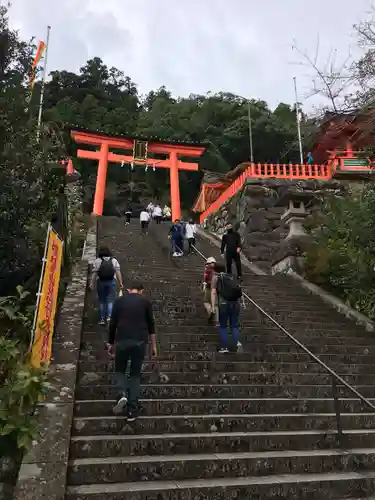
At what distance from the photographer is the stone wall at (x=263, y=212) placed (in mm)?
16844

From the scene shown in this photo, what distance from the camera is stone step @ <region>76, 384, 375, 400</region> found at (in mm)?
4977

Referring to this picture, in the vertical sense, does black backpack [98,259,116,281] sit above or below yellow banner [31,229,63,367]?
above

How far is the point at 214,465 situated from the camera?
3.95 meters

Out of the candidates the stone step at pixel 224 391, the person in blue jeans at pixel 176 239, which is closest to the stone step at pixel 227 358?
the stone step at pixel 224 391

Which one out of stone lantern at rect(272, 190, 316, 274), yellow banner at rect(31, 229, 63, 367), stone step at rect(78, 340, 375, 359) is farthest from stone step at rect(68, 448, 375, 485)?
stone lantern at rect(272, 190, 316, 274)

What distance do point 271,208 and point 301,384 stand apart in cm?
1292

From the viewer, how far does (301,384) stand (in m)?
5.86

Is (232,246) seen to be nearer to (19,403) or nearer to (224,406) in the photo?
(224,406)

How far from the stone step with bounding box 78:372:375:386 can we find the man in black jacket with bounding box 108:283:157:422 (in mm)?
765

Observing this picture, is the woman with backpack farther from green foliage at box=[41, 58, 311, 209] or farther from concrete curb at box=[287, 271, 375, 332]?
green foliage at box=[41, 58, 311, 209]

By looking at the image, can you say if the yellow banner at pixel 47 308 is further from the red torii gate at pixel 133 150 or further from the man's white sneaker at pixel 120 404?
the red torii gate at pixel 133 150

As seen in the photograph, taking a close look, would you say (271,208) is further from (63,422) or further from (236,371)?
(63,422)

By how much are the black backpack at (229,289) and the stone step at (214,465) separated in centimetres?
256

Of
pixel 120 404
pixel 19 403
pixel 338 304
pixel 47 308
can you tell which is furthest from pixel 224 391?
pixel 338 304
